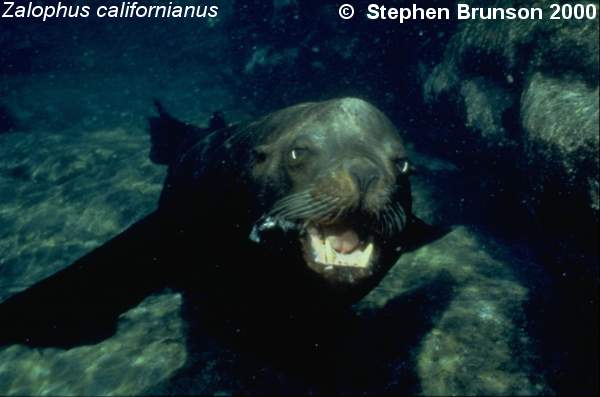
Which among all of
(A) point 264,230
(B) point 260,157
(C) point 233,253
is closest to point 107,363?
(C) point 233,253

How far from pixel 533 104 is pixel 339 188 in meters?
3.10

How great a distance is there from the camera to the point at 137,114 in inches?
758

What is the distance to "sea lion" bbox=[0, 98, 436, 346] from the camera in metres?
2.96

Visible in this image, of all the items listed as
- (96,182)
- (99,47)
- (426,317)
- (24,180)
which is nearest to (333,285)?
(426,317)

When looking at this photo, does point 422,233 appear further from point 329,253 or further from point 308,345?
point 329,253

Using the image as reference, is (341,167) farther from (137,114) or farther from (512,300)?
(137,114)

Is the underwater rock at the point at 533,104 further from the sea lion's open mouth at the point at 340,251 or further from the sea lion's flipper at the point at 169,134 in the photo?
the sea lion's flipper at the point at 169,134

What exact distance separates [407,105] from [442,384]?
8.32m

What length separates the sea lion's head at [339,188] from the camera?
115 inches

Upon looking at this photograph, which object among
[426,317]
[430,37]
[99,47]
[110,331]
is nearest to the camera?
[426,317]

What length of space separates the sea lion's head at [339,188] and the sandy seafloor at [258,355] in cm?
122

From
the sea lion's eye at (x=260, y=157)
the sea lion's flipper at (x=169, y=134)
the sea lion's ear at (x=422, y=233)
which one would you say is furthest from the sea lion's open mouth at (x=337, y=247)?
the sea lion's flipper at (x=169, y=134)

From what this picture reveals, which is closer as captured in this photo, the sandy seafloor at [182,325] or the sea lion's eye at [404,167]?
the sea lion's eye at [404,167]

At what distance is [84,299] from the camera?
490 centimetres
